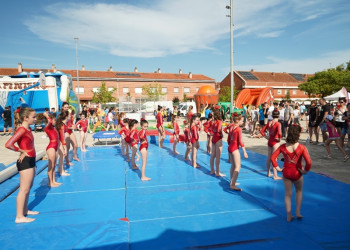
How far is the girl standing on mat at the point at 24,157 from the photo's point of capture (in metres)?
4.21

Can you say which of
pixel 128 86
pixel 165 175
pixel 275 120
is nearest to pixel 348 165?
pixel 275 120

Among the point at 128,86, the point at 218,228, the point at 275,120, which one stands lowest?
the point at 218,228

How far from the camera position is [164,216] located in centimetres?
442

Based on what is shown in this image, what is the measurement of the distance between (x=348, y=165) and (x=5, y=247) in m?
8.66

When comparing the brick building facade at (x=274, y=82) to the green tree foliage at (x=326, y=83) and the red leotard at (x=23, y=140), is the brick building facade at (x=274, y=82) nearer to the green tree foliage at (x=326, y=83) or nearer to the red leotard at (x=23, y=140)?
the green tree foliage at (x=326, y=83)

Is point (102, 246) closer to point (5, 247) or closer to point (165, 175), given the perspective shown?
point (5, 247)

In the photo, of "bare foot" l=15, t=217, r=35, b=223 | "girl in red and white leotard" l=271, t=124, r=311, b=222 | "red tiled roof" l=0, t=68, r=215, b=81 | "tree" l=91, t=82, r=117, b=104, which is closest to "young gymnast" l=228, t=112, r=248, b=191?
"girl in red and white leotard" l=271, t=124, r=311, b=222

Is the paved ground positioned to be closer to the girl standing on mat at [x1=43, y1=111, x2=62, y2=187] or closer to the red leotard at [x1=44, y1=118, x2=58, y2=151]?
the girl standing on mat at [x1=43, y1=111, x2=62, y2=187]

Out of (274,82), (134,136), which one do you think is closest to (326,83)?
(274,82)

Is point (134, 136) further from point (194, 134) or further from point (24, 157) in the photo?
point (24, 157)

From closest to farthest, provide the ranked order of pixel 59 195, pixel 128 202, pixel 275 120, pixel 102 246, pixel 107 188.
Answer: pixel 102 246
pixel 128 202
pixel 59 195
pixel 107 188
pixel 275 120

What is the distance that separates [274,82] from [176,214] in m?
52.5

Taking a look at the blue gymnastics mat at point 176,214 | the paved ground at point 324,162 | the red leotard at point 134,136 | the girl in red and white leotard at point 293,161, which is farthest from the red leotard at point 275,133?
the red leotard at point 134,136

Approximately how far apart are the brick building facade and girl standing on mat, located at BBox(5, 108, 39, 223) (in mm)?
48361
